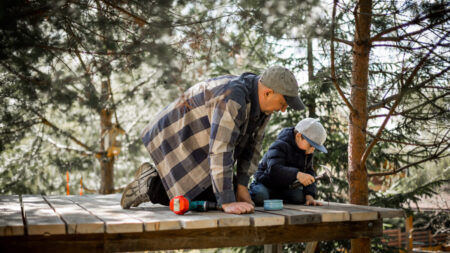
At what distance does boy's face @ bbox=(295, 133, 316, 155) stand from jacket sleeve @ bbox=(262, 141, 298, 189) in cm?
11

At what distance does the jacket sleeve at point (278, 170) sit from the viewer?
3314 millimetres

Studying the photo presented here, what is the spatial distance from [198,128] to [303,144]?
101 centimetres

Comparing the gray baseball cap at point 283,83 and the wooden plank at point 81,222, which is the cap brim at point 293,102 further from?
the wooden plank at point 81,222

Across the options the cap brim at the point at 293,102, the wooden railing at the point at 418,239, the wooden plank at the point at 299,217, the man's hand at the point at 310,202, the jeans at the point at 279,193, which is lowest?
the wooden railing at the point at 418,239

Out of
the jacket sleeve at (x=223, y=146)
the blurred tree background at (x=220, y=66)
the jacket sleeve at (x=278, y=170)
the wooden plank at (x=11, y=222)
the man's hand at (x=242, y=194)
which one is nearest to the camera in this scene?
the wooden plank at (x=11, y=222)

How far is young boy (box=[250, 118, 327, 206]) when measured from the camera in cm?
336

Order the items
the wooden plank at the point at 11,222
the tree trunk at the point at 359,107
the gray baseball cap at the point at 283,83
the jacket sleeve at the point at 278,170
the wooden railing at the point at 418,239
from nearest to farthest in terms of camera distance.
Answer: the wooden plank at the point at 11,222 → the gray baseball cap at the point at 283,83 → the jacket sleeve at the point at 278,170 → the tree trunk at the point at 359,107 → the wooden railing at the point at 418,239

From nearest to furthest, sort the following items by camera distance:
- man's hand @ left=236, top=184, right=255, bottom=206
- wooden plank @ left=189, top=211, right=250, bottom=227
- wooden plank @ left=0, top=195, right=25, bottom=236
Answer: wooden plank @ left=0, top=195, right=25, bottom=236
wooden plank @ left=189, top=211, right=250, bottom=227
man's hand @ left=236, top=184, right=255, bottom=206

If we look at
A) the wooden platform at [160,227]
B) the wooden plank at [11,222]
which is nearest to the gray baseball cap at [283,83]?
the wooden platform at [160,227]

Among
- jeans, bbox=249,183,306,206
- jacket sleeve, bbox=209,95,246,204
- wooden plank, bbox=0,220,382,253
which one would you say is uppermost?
jacket sleeve, bbox=209,95,246,204

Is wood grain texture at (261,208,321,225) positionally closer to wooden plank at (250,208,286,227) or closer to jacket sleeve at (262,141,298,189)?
wooden plank at (250,208,286,227)

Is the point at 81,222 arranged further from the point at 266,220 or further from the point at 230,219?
the point at 266,220

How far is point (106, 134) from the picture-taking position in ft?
26.5

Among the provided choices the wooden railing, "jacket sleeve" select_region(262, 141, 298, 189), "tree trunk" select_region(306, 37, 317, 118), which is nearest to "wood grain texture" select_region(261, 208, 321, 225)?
"jacket sleeve" select_region(262, 141, 298, 189)
